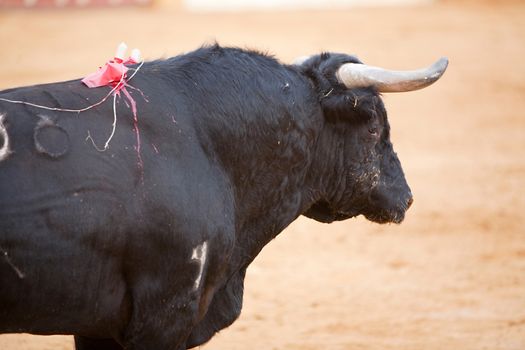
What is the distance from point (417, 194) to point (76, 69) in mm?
8327

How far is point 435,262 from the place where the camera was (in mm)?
9086

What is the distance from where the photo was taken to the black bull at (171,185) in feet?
13.5

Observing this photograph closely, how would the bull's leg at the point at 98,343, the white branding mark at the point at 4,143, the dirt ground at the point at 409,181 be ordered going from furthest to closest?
the dirt ground at the point at 409,181 < the bull's leg at the point at 98,343 < the white branding mark at the point at 4,143

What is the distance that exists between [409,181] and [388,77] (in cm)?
657

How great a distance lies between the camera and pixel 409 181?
1166 cm

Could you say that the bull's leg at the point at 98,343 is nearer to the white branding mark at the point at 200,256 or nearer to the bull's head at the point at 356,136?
the white branding mark at the point at 200,256

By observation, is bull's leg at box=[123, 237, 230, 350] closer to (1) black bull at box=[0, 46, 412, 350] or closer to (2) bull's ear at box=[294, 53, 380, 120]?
(1) black bull at box=[0, 46, 412, 350]

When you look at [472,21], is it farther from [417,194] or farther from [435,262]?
[435,262]

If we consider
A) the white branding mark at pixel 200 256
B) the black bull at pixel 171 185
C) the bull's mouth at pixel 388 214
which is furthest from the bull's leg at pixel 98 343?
the bull's mouth at pixel 388 214

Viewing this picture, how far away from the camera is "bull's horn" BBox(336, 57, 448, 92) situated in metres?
5.13

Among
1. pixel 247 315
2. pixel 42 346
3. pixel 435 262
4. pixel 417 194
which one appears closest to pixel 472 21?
pixel 417 194

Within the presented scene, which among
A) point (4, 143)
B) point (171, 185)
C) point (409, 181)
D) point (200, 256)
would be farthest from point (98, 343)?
point (409, 181)

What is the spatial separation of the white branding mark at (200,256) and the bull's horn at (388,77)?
1.37 m

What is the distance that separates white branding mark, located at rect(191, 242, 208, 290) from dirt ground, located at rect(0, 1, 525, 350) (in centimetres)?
249
